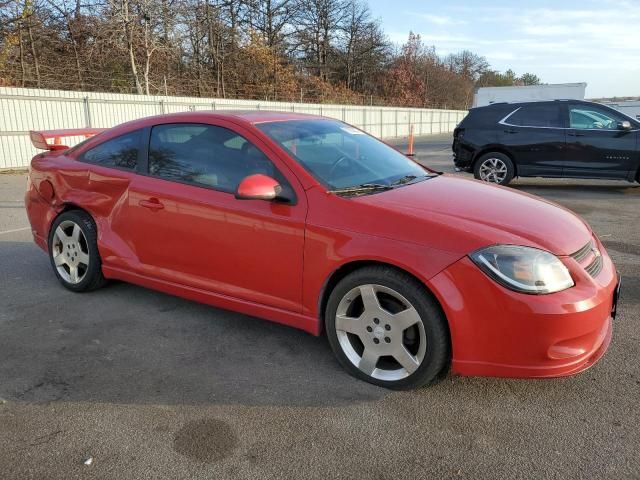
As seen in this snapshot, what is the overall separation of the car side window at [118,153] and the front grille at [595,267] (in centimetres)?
315

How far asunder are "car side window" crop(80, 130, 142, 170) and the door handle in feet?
1.15

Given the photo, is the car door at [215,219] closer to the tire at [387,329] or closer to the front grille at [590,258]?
the tire at [387,329]

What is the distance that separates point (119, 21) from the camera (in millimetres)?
23859

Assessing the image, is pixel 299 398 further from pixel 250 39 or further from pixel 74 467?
Result: pixel 250 39

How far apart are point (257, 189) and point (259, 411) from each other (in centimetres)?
122

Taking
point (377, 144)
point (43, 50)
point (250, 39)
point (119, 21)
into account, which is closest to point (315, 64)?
point (250, 39)

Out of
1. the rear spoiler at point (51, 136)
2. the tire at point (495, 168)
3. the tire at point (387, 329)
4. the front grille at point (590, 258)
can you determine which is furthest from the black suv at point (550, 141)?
the tire at point (387, 329)

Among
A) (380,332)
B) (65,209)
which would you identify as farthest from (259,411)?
(65,209)

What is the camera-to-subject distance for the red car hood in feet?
8.65

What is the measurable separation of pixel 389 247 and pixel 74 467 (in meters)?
1.79

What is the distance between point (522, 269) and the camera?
2.52 m

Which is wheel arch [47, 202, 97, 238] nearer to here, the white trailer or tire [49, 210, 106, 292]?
tire [49, 210, 106, 292]

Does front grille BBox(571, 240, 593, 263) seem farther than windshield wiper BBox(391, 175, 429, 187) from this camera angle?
No

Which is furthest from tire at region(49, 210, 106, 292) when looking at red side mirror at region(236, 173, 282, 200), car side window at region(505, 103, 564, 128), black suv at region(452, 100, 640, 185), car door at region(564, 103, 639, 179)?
car door at region(564, 103, 639, 179)
